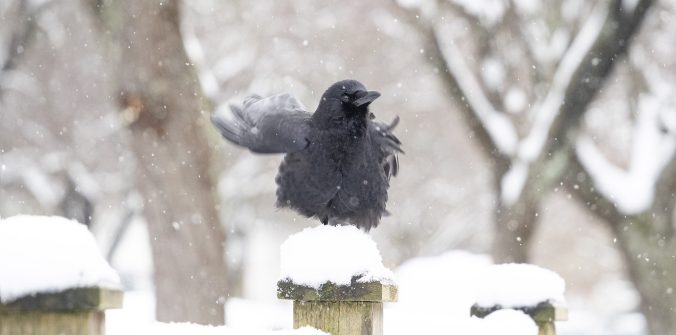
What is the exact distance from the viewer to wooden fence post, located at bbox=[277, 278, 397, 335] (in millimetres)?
2422

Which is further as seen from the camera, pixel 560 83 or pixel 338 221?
pixel 560 83

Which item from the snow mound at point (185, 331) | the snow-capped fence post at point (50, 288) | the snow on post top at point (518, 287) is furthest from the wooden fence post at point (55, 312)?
the snow on post top at point (518, 287)

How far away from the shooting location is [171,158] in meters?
6.31

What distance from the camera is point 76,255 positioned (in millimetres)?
1688

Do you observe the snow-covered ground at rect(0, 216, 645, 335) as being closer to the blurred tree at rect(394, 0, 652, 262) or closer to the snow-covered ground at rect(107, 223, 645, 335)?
the snow-covered ground at rect(107, 223, 645, 335)

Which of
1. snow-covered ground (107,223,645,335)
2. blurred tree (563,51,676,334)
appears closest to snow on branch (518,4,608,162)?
blurred tree (563,51,676,334)

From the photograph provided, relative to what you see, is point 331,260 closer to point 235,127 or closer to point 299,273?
point 299,273

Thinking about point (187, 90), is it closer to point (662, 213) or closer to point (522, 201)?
point (522, 201)

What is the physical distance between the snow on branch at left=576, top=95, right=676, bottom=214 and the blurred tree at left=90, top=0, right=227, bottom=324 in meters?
3.44

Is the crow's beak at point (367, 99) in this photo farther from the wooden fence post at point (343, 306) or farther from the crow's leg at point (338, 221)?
the wooden fence post at point (343, 306)

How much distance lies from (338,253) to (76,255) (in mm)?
986

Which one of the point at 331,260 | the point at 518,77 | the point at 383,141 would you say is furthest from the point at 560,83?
the point at 331,260

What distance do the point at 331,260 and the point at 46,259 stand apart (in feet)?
3.33

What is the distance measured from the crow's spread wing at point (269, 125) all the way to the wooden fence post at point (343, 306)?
1088mm
